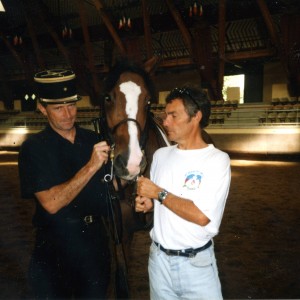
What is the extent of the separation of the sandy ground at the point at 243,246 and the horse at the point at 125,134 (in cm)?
117

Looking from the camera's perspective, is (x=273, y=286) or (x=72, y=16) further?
(x=72, y=16)

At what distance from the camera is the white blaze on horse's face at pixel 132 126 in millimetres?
2113

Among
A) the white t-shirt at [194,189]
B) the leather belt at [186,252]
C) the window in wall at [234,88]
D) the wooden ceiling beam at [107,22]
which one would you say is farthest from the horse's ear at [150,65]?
the window in wall at [234,88]

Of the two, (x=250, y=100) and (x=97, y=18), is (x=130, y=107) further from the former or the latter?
(x=97, y=18)

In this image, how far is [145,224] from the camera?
2613 mm

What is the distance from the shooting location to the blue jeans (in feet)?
5.38

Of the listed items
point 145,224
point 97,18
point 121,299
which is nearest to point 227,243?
point 145,224

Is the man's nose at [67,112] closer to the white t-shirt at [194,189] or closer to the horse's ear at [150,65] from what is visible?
→ the white t-shirt at [194,189]

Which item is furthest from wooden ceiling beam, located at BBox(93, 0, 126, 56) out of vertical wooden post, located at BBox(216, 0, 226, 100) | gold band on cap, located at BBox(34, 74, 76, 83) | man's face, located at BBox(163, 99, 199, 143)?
man's face, located at BBox(163, 99, 199, 143)

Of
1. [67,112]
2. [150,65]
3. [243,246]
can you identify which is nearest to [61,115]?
[67,112]

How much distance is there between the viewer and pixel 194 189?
1645mm

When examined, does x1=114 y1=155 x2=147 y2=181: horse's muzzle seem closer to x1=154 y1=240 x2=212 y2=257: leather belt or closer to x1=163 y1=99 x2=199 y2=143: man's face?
x1=163 y1=99 x2=199 y2=143: man's face

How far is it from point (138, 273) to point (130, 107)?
2.20 metres

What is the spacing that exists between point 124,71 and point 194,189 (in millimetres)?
1317
